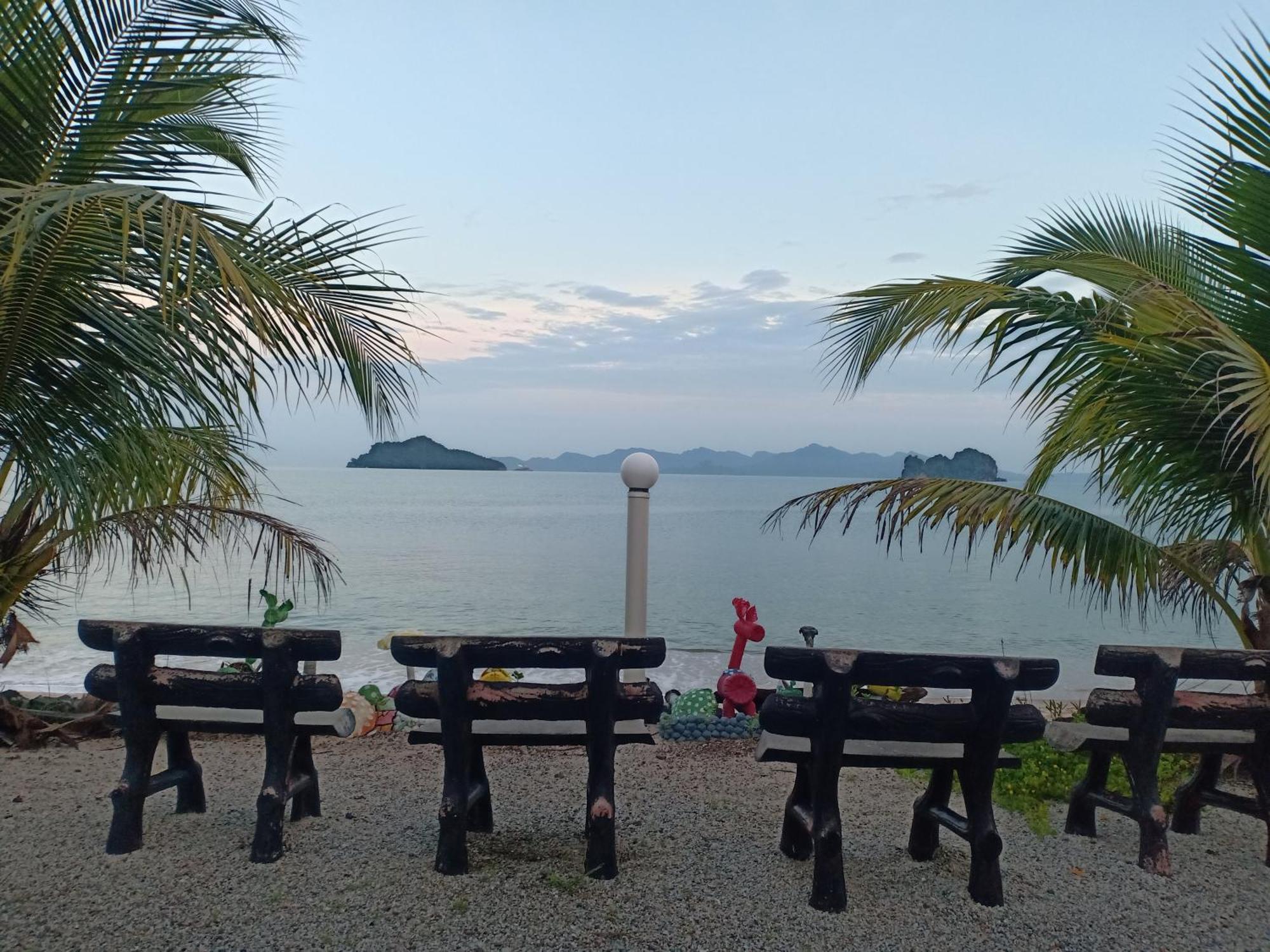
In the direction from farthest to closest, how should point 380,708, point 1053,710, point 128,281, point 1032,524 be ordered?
point 1053,710 < point 380,708 < point 1032,524 < point 128,281

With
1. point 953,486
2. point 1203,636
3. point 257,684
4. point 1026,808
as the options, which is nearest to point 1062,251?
point 953,486

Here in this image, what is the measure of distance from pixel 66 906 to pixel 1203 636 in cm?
2535

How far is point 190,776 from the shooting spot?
4.45 metres

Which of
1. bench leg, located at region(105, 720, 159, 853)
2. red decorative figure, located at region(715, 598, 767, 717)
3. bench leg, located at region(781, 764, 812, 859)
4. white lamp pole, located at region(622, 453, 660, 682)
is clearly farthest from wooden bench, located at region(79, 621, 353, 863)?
red decorative figure, located at region(715, 598, 767, 717)

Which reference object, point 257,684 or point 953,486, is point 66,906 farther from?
point 953,486

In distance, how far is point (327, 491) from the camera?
384ft

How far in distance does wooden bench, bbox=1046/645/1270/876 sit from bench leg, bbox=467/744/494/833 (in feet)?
8.40

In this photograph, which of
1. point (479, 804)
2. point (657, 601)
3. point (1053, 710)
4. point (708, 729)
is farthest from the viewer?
point (657, 601)

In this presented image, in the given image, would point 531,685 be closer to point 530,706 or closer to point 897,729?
point 530,706

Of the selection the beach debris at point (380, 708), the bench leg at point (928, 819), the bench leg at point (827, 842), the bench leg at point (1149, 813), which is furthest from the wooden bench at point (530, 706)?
the beach debris at point (380, 708)

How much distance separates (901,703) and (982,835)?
1.94 ft

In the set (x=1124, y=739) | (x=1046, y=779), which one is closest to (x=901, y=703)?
(x=1124, y=739)

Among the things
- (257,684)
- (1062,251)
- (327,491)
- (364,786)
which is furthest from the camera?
(327,491)

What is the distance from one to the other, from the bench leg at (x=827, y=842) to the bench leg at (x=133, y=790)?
9.21 ft
